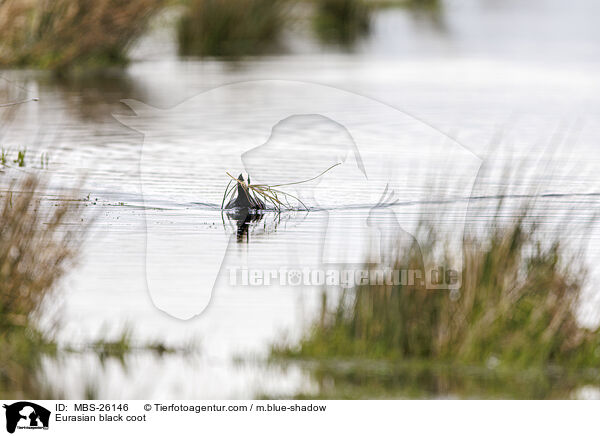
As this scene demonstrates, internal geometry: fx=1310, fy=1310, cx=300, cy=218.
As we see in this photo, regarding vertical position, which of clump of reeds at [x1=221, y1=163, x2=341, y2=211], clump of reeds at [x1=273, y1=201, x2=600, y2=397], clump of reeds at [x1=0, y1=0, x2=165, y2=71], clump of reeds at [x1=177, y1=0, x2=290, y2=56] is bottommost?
clump of reeds at [x1=273, y1=201, x2=600, y2=397]

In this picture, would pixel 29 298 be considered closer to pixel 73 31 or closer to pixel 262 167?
pixel 262 167

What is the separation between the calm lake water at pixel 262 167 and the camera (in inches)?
206

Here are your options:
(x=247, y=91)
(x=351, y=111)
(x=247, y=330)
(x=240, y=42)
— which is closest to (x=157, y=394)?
(x=247, y=330)

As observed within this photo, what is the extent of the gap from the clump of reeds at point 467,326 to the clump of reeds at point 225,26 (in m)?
13.0

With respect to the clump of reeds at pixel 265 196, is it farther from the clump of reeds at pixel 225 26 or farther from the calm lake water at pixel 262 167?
the clump of reeds at pixel 225 26

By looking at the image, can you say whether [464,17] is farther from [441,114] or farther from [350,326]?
[350,326]

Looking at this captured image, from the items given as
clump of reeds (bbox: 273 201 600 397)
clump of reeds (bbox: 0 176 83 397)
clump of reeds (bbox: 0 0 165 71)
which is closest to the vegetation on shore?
clump of reeds (bbox: 0 176 83 397)

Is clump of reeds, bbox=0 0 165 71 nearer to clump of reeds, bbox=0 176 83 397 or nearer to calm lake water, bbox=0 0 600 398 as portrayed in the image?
calm lake water, bbox=0 0 600 398

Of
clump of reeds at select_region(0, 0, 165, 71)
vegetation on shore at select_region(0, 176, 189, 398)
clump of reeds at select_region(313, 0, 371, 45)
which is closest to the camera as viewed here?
vegetation on shore at select_region(0, 176, 189, 398)

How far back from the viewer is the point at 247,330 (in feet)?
17.3

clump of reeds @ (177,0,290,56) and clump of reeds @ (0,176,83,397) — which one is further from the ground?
clump of reeds @ (177,0,290,56)

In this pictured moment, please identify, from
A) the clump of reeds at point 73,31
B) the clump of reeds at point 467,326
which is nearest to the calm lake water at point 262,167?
the clump of reeds at point 467,326
